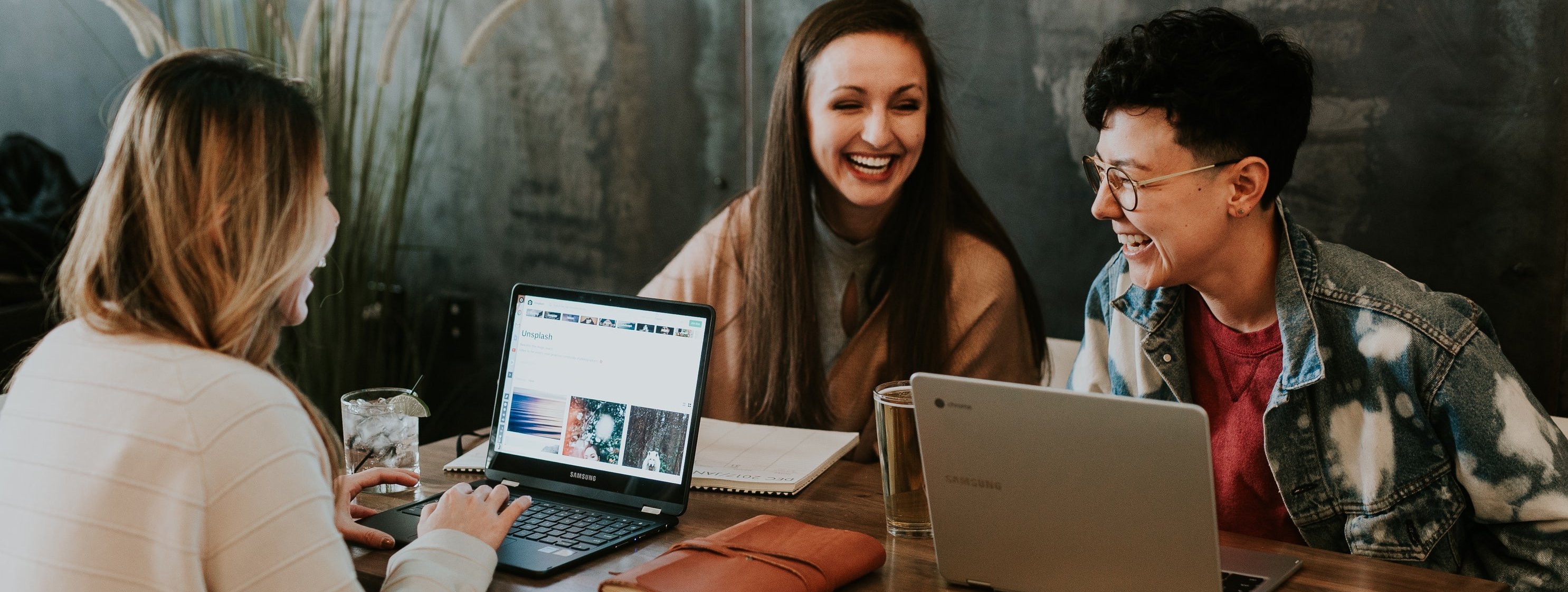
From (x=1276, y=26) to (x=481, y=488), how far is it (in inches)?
67.0

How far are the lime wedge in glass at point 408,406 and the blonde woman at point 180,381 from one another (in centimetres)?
49

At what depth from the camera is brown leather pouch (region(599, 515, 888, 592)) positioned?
1.17m

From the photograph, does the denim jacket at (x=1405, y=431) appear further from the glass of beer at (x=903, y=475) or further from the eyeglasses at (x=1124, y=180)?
the glass of beer at (x=903, y=475)

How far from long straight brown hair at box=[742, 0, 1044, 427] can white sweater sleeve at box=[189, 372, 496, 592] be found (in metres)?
1.13

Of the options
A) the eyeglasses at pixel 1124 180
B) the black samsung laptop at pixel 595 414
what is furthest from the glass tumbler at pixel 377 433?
the eyeglasses at pixel 1124 180

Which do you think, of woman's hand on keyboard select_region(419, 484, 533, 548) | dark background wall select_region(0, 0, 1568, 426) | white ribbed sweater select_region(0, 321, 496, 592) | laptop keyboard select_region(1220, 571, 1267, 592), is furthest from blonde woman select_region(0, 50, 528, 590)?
dark background wall select_region(0, 0, 1568, 426)

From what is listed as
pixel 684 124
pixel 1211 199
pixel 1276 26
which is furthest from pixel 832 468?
pixel 684 124

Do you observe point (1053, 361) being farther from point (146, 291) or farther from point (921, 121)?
point (146, 291)

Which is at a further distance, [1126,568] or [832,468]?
[832,468]

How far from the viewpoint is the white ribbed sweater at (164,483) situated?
983mm

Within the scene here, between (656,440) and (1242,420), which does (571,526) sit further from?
(1242,420)

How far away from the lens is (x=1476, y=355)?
1.42 meters

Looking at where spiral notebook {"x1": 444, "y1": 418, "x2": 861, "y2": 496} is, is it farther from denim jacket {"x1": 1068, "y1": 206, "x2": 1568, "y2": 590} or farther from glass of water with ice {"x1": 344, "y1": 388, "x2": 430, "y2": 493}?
denim jacket {"x1": 1068, "y1": 206, "x2": 1568, "y2": 590}

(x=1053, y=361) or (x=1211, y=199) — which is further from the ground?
(x=1211, y=199)
